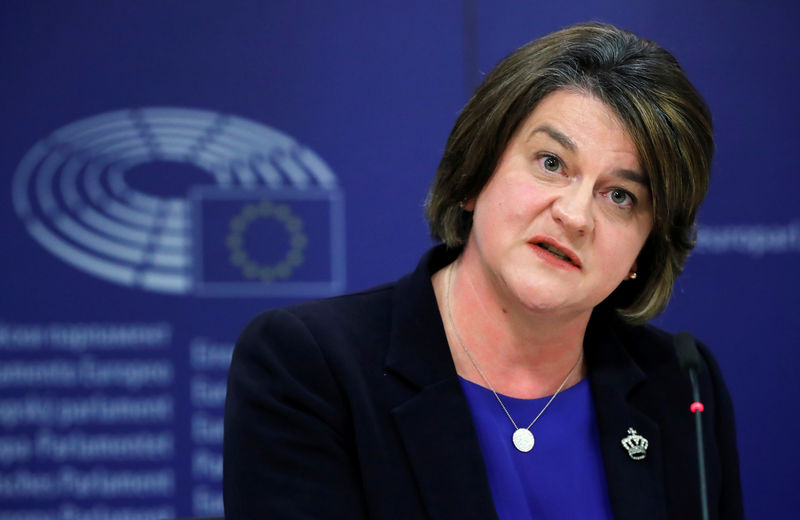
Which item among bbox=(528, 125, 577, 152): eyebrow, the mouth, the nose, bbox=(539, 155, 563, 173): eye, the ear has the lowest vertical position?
the ear

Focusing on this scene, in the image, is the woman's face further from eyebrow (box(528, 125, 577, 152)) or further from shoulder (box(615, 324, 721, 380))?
shoulder (box(615, 324, 721, 380))

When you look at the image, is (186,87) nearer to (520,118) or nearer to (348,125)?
(348,125)

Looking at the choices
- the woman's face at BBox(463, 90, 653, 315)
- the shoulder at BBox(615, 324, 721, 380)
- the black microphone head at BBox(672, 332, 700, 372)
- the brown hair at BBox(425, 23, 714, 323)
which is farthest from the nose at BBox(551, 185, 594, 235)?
the shoulder at BBox(615, 324, 721, 380)

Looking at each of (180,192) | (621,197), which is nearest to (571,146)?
(621,197)

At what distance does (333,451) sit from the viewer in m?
1.40

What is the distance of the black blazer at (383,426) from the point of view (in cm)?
138

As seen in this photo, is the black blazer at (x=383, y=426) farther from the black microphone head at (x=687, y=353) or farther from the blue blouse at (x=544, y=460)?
the black microphone head at (x=687, y=353)

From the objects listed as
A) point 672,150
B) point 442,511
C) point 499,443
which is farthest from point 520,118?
point 442,511

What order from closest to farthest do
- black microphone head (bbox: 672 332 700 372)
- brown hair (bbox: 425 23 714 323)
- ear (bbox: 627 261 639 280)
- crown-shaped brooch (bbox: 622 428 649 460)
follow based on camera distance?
1. black microphone head (bbox: 672 332 700 372)
2. brown hair (bbox: 425 23 714 323)
3. crown-shaped brooch (bbox: 622 428 649 460)
4. ear (bbox: 627 261 639 280)

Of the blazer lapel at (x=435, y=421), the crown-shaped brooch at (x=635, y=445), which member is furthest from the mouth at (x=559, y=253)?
the crown-shaped brooch at (x=635, y=445)

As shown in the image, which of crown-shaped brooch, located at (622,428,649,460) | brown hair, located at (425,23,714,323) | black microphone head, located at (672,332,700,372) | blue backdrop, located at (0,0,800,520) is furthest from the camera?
blue backdrop, located at (0,0,800,520)

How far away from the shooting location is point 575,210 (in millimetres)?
1429

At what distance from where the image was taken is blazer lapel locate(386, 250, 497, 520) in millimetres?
1393

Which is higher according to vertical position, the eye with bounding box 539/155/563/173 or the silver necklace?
the eye with bounding box 539/155/563/173
